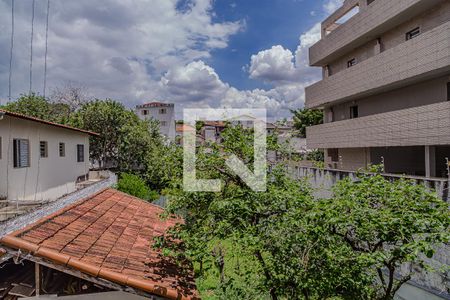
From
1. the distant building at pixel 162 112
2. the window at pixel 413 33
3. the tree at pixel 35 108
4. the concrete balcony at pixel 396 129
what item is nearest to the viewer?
the concrete balcony at pixel 396 129

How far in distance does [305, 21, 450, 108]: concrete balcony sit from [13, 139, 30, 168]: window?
13.6m

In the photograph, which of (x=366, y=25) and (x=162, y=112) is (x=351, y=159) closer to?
(x=366, y=25)

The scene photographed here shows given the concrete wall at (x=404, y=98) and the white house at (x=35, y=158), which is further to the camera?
the concrete wall at (x=404, y=98)

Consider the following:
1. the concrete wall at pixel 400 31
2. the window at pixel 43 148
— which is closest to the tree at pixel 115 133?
the window at pixel 43 148

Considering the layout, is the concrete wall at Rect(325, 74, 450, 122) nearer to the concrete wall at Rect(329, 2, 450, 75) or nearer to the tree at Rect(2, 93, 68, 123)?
the concrete wall at Rect(329, 2, 450, 75)

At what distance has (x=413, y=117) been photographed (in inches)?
447

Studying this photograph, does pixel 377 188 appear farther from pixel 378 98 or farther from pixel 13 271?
pixel 378 98

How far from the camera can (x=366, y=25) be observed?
14.2 m

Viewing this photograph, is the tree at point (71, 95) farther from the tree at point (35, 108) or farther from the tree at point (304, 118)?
the tree at point (304, 118)

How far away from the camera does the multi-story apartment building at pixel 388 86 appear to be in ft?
35.7

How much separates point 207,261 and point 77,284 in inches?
75.9

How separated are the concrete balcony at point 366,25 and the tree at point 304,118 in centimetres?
1009

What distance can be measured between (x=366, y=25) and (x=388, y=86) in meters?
3.09

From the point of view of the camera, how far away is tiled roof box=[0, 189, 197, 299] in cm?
403
